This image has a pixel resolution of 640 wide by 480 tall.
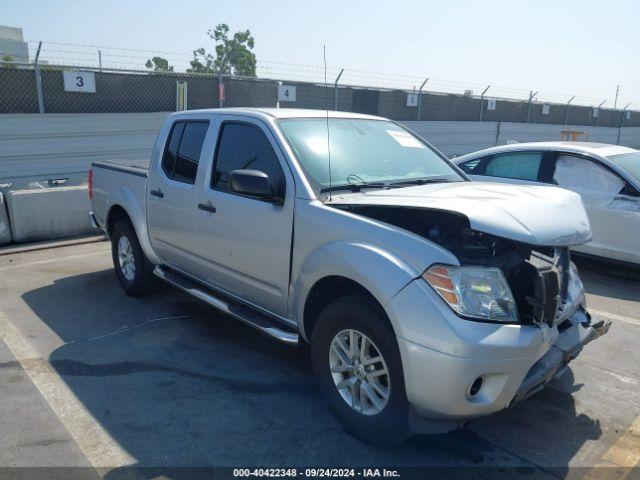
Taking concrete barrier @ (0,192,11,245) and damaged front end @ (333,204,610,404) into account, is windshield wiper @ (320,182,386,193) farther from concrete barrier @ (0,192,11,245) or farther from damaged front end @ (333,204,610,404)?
concrete barrier @ (0,192,11,245)

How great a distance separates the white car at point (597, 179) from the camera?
635 cm

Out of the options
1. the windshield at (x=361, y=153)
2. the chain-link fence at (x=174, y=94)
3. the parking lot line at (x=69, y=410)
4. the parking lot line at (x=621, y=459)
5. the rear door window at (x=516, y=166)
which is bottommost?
the parking lot line at (x=69, y=410)

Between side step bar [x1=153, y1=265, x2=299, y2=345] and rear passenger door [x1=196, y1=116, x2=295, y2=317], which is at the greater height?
rear passenger door [x1=196, y1=116, x2=295, y2=317]

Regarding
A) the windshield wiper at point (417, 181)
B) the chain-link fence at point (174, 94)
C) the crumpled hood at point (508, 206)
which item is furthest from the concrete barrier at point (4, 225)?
the windshield wiper at point (417, 181)

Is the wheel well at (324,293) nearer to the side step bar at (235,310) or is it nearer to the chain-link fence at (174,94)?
the side step bar at (235,310)

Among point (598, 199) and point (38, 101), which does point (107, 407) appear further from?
point (38, 101)

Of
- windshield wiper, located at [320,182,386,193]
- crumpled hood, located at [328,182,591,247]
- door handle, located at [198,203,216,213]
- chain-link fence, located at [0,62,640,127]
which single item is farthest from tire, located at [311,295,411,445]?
chain-link fence, located at [0,62,640,127]

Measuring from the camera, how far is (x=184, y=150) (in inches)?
195

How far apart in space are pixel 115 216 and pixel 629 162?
608cm

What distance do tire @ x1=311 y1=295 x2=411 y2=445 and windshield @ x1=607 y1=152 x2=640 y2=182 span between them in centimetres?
484

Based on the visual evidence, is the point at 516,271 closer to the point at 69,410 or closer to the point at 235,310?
the point at 235,310

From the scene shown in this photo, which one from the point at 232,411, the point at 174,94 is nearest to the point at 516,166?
the point at 232,411

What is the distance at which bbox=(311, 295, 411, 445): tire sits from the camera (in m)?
2.98

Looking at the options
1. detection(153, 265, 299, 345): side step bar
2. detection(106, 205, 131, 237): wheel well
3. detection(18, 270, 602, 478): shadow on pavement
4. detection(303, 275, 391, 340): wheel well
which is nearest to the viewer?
detection(18, 270, 602, 478): shadow on pavement
